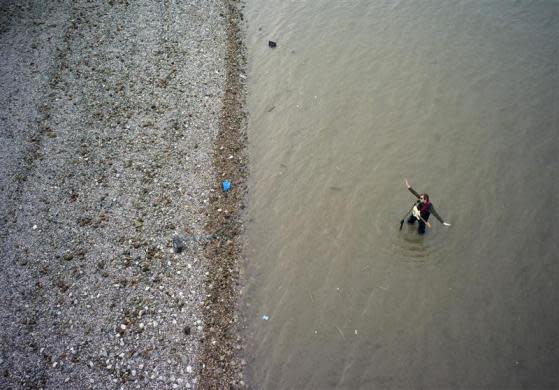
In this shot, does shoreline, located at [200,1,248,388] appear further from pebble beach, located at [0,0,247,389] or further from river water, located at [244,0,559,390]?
river water, located at [244,0,559,390]

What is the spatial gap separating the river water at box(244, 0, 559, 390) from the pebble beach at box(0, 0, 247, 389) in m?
1.01

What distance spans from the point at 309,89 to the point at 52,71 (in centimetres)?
928

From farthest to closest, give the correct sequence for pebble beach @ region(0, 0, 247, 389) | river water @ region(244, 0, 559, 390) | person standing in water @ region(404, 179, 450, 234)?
person standing in water @ region(404, 179, 450, 234), river water @ region(244, 0, 559, 390), pebble beach @ region(0, 0, 247, 389)

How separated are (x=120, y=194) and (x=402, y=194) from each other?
8.09 m

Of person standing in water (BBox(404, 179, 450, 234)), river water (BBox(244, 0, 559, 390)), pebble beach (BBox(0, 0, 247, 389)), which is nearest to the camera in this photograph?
pebble beach (BBox(0, 0, 247, 389))

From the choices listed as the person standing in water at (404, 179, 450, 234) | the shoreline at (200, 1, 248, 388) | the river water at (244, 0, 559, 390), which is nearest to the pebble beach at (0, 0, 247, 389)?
the shoreline at (200, 1, 248, 388)

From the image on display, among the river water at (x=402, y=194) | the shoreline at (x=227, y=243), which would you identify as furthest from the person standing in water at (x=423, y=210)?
the shoreline at (x=227, y=243)

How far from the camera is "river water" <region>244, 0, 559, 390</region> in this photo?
923 cm

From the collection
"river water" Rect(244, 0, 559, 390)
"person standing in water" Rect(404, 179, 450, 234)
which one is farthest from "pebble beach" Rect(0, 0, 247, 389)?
"person standing in water" Rect(404, 179, 450, 234)

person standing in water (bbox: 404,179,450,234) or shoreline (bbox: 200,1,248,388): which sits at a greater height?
person standing in water (bbox: 404,179,450,234)

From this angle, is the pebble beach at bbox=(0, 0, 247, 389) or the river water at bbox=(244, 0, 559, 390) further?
the river water at bbox=(244, 0, 559, 390)

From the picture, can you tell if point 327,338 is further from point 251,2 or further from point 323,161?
point 251,2

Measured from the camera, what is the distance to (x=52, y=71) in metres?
14.6

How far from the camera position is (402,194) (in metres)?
11.9
